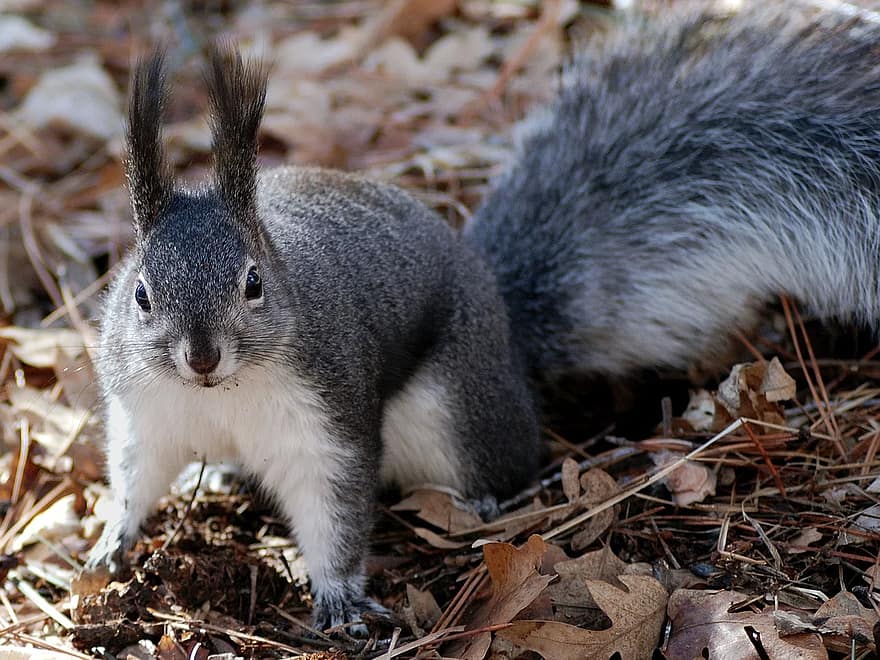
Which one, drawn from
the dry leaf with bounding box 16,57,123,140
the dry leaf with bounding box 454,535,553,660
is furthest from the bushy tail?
the dry leaf with bounding box 16,57,123,140

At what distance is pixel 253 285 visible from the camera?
210cm

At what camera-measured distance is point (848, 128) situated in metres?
2.49

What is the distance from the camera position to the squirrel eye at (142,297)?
2.05m

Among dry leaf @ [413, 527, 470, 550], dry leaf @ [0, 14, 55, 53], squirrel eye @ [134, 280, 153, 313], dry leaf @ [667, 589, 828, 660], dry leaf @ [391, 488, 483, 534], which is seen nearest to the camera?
dry leaf @ [667, 589, 828, 660]

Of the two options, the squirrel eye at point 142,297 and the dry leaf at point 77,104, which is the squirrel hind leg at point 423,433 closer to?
the squirrel eye at point 142,297

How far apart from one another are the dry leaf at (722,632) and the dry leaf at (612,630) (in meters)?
0.04

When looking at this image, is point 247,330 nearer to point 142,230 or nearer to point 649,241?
point 142,230

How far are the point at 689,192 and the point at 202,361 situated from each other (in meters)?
1.45

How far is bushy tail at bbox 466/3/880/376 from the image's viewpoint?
98.5 inches

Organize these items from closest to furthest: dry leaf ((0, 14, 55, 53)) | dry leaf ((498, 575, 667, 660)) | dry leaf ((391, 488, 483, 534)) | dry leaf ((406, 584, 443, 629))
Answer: dry leaf ((498, 575, 667, 660)), dry leaf ((406, 584, 443, 629)), dry leaf ((391, 488, 483, 534)), dry leaf ((0, 14, 55, 53))

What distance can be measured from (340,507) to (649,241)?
1.12 metres

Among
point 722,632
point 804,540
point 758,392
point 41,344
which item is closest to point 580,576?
point 722,632

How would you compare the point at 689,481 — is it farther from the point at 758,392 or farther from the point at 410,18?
the point at 410,18

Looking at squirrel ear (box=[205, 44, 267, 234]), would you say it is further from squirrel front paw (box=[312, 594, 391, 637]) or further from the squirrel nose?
squirrel front paw (box=[312, 594, 391, 637])
